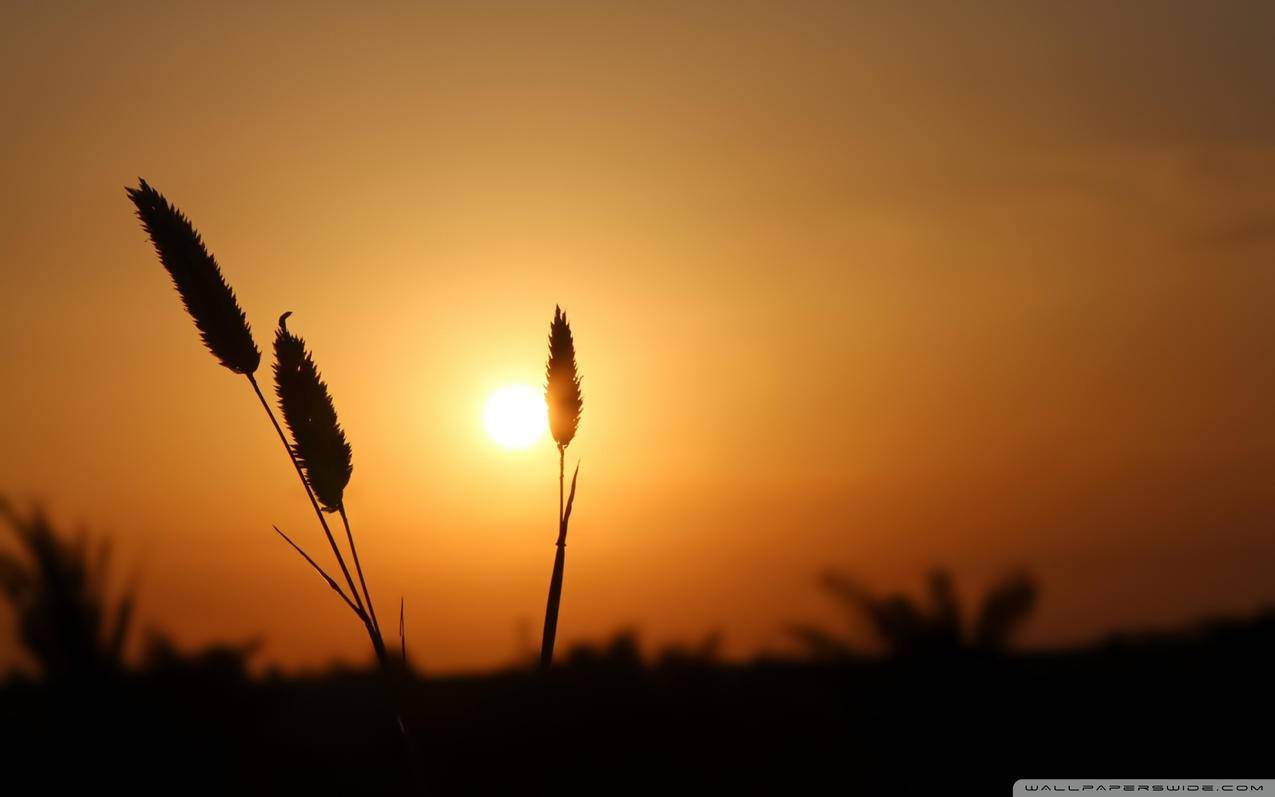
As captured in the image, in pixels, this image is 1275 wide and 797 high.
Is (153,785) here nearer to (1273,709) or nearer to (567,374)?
(567,374)

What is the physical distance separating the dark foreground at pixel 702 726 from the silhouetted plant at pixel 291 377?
0.41m

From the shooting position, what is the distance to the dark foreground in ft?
10.2

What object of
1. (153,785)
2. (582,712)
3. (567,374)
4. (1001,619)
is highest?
(567,374)

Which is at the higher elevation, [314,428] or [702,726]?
[314,428]

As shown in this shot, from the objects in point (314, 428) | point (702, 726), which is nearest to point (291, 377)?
point (314, 428)

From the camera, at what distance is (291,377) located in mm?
3996

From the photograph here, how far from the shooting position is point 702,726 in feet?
11.2

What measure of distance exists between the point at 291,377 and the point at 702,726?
1660 millimetres

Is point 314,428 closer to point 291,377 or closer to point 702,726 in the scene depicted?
point 291,377

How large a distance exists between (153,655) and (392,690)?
1.17 m

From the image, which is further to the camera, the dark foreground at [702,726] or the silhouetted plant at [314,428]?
the silhouetted plant at [314,428]

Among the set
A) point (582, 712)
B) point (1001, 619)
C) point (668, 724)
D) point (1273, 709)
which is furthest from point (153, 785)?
point (1273, 709)

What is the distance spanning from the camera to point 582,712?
3.53 m

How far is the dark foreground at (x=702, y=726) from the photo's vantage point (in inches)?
123
